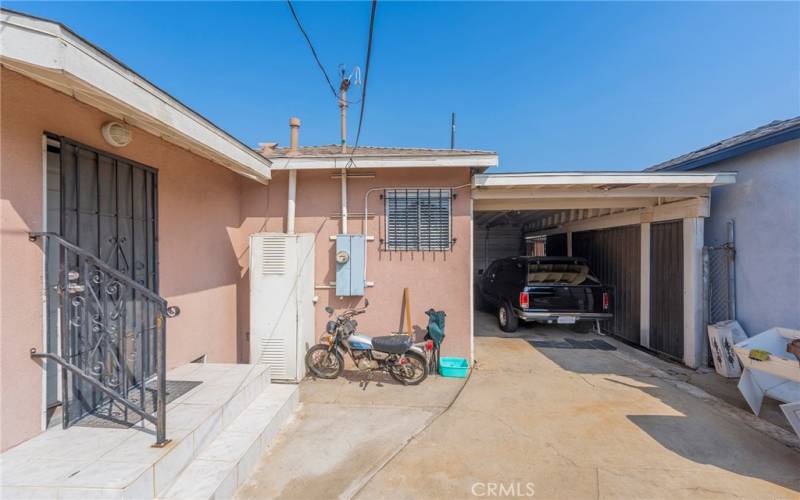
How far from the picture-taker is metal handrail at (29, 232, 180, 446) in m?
2.19

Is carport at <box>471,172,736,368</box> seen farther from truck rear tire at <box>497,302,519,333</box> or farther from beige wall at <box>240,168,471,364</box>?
truck rear tire at <box>497,302,519,333</box>

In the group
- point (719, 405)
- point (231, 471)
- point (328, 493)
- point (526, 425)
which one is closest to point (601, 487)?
point (526, 425)

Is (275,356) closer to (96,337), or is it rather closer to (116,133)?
(96,337)

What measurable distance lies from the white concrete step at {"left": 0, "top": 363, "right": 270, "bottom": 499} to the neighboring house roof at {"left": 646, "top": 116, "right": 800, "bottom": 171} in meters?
7.24

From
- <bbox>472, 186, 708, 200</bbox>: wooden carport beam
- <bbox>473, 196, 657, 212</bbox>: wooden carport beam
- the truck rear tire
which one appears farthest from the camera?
the truck rear tire

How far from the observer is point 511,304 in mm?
6941

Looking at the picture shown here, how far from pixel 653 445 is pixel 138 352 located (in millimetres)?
5242

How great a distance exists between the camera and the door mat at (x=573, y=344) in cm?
599

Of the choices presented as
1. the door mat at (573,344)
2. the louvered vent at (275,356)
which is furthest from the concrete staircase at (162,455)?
the door mat at (573,344)

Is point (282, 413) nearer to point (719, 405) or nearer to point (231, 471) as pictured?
point (231, 471)

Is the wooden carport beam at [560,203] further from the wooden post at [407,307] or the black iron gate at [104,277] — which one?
the black iron gate at [104,277]

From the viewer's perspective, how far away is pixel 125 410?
2.54m

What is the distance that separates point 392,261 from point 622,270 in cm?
521

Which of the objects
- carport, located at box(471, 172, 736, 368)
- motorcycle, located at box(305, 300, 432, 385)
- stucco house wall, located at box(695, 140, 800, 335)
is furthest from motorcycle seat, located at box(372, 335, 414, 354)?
stucco house wall, located at box(695, 140, 800, 335)
